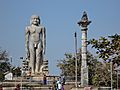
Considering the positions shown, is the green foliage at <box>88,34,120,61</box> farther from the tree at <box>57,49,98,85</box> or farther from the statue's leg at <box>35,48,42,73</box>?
the tree at <box>57,49,98,85</box>

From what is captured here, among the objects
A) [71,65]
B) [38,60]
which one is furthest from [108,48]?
[71,65]

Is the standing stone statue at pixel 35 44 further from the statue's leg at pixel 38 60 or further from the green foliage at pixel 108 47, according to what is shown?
the green foliage at pixel 108 47

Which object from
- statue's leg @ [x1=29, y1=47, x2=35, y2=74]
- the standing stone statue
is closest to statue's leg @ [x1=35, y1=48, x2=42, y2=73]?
the standing stone statue

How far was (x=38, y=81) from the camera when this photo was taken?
111 ft

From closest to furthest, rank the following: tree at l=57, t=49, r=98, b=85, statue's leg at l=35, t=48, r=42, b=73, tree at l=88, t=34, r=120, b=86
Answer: tree at l=88, t=34, r=120, b=86, statue's leg at l=35, t=48, r=42, b=73, tree at l=57, t=49, r=98, b=85

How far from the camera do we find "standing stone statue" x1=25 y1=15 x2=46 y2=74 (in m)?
36.1

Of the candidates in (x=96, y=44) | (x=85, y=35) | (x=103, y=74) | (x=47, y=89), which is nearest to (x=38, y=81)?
(x=47, y=89)

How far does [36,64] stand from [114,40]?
22453 mm

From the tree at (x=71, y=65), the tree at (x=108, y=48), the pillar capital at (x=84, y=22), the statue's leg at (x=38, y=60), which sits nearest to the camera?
the tree at (x=108, y=48)

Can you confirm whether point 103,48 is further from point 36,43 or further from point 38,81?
point 36,43

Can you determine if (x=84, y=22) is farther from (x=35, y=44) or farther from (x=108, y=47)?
(x=108, y=47)

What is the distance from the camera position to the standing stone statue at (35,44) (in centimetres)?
3612

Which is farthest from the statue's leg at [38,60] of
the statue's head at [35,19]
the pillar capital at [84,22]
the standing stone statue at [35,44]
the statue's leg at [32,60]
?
the pillar capital at [84,22]

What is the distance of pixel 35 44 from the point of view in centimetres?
3631
